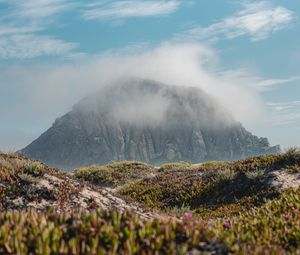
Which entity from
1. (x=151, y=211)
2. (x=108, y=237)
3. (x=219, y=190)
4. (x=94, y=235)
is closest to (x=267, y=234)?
(x=108, y=237)

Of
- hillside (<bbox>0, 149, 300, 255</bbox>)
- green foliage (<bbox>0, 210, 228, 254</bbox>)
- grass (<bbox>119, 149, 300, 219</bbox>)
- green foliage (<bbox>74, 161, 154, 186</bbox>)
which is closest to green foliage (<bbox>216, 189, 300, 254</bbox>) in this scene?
hillside (<bbox>0, 149, 300, 255</bbox>)

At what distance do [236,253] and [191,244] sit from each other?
29.5 inches

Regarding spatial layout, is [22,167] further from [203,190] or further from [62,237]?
[62,237]

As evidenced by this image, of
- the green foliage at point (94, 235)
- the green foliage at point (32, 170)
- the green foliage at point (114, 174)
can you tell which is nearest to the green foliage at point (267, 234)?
the green foliage at point (94, 235)

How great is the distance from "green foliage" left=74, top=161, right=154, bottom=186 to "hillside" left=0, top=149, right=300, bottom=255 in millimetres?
98

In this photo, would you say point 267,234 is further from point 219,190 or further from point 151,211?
point 219,190

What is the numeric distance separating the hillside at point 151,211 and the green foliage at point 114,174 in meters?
0.10

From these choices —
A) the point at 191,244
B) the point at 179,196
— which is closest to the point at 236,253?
the point at 191,244

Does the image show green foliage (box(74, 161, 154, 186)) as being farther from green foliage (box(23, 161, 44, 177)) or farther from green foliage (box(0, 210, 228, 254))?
green foliage (box(0, 210, 228, 254))

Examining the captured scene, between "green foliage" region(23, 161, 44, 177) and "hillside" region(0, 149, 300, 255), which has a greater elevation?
"green foliage" region(23, 161, 44, 177)

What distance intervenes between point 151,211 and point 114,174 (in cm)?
2128

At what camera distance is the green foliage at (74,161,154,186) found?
37.5 m

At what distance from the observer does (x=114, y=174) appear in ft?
→ 129

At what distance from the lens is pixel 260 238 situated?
364 inches
